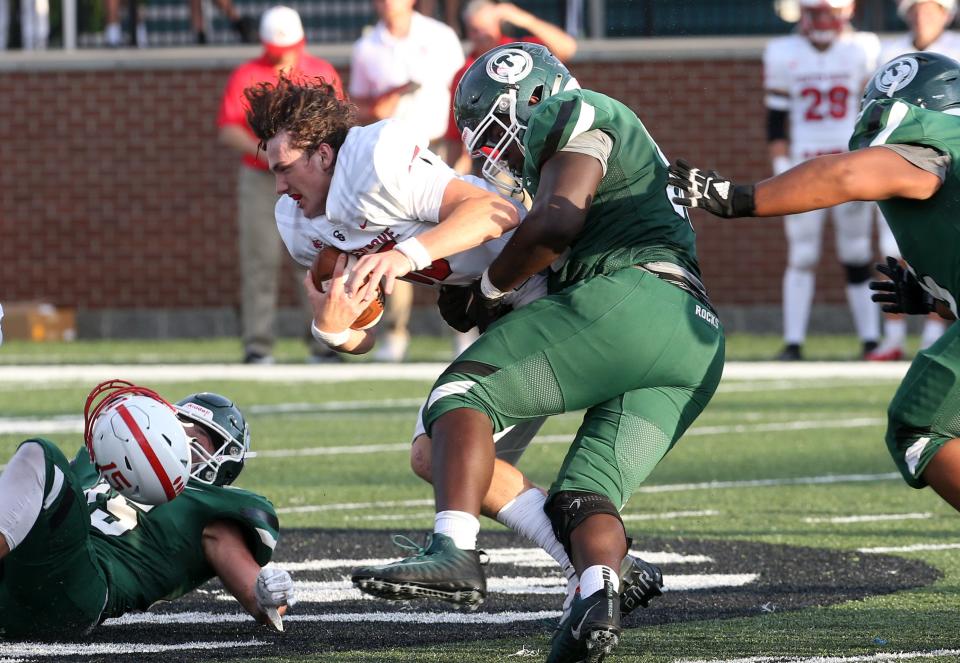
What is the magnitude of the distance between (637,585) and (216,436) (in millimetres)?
1259

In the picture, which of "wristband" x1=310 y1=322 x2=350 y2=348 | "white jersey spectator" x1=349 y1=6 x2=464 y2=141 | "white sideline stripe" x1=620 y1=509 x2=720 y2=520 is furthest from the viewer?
"white jersey spectator" x1=349 y1=6 x2=464 y2=141

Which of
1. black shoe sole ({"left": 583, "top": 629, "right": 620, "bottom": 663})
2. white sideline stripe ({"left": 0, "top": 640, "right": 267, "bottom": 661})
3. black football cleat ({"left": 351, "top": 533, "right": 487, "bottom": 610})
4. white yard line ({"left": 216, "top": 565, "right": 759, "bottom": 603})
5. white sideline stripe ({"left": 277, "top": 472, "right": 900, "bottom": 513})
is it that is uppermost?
black football cleat ({"left": 351, "top": 533, "right": 487, "bottom": 610})

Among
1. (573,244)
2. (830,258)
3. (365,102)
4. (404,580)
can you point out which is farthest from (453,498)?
(830,258)

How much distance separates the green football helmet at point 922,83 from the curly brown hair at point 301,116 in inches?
54.5

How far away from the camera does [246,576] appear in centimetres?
475

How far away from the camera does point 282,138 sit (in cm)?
471

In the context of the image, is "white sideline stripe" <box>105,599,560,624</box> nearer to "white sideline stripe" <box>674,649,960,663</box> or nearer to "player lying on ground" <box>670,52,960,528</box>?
"white sideline stripe" <box>674,649,960,663</box>

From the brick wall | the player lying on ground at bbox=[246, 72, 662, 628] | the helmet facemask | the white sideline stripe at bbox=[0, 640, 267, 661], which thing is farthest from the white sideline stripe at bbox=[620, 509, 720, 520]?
the brick wall

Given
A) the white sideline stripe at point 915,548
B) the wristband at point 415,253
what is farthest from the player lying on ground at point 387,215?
the white sideline stripe at point 915,548

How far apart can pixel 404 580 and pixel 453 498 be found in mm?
320

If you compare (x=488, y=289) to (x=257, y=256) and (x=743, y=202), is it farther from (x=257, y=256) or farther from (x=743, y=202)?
(x=257, y=256)

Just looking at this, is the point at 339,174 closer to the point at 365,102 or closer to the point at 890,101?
the point at 890,101

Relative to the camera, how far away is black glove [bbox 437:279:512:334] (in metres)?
4.78

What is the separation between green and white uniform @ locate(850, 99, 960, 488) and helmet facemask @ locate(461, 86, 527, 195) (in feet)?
2.91
